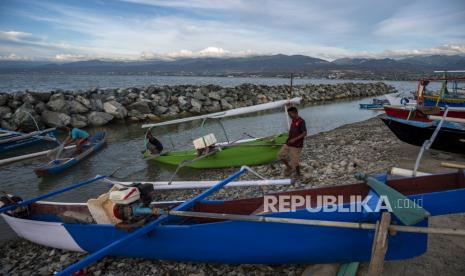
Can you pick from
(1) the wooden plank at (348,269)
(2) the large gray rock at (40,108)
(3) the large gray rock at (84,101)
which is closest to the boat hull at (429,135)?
(1) the wooden plank at (348,269)

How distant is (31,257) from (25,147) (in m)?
15.4

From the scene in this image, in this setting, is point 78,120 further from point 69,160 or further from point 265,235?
point 265,235

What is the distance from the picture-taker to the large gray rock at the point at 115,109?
28.5m

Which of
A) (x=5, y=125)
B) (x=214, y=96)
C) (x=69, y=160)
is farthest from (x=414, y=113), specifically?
(x=5, y=125)

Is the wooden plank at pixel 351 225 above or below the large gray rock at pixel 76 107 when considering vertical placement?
below

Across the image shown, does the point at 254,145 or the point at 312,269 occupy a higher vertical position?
the point at 254,145

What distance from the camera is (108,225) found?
242 inches

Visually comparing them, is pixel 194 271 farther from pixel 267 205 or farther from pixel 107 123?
pixel 107 123

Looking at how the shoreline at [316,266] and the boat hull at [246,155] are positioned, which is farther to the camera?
the boat hull at [246,155]

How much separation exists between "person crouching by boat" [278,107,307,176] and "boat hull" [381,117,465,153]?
530 centimetres

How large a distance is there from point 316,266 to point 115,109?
2681 cm

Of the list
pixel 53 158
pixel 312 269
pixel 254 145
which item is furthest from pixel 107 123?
pixel 312 269

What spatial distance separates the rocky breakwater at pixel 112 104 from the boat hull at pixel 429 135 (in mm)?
22461

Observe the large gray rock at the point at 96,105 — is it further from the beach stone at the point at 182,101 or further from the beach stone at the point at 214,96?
the beach stone at the point at 214,96
